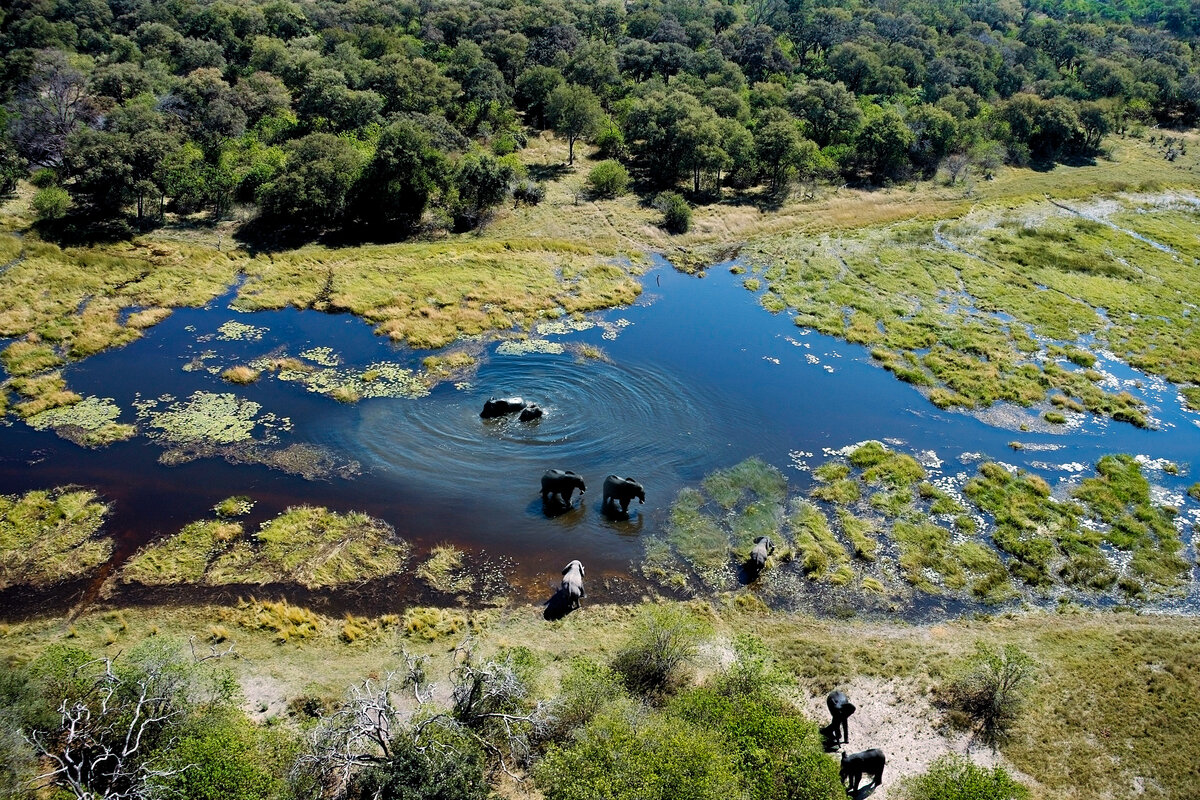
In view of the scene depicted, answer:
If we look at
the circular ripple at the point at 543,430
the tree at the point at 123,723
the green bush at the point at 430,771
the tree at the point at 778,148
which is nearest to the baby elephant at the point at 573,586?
the circular ripple at the point at 543,430

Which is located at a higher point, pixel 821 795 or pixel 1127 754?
pixel 821 795

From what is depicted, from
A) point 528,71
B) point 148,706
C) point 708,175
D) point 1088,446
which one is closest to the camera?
point 148,706

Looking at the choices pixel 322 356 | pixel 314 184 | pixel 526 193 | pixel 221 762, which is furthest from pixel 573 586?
pixel 526 193

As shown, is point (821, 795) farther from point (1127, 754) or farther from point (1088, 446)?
point (1088, 446)

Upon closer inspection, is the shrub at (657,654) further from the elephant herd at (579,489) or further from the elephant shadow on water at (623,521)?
the elephant herd at (579,489)

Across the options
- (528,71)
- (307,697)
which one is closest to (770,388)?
(307,697)

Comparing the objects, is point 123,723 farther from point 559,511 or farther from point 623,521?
point 623,521

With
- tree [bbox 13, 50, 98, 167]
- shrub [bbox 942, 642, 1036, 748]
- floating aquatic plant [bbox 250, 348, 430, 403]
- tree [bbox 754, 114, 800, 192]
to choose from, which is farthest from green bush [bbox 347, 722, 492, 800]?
tree [bbox 754, 114, 800, 192]
